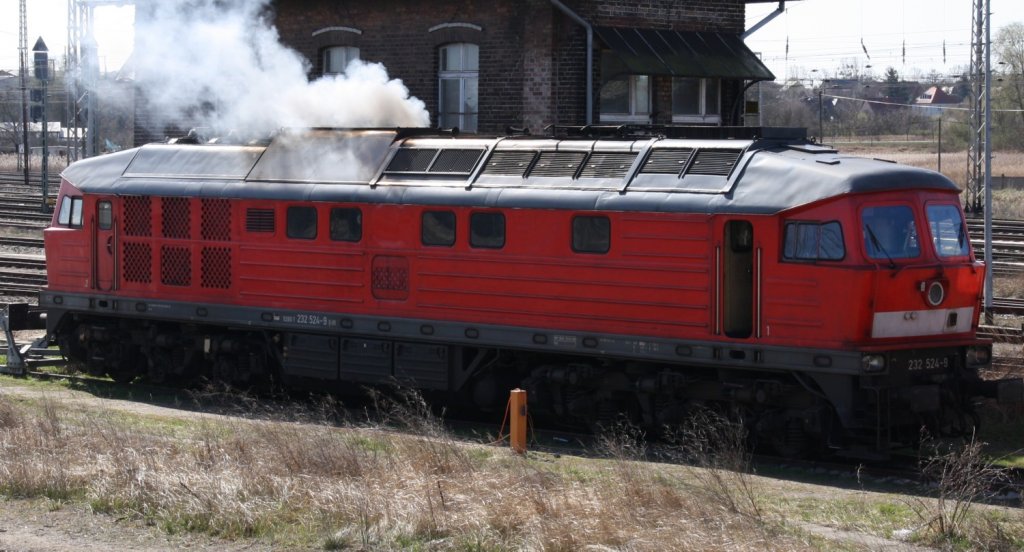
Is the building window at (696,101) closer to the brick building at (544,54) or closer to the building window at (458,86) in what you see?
the brick building at (544,54)

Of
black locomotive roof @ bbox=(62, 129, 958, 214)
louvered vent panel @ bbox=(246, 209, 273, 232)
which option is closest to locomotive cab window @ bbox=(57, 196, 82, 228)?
black locomotive roof @ bbox=(62, 129, 958, 214)

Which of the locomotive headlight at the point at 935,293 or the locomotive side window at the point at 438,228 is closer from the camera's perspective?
the locomotive headlight at the point at 935,293

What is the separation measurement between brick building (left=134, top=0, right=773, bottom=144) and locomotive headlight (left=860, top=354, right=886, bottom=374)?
37.4 feet

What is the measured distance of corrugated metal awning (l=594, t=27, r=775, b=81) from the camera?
2448cm

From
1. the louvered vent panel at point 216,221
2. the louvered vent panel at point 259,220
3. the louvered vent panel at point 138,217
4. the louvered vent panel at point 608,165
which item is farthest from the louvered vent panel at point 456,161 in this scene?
the louvered vent panel at point 138,217

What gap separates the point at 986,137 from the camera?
942 inches

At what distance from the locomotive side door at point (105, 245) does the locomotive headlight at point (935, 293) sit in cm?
1147

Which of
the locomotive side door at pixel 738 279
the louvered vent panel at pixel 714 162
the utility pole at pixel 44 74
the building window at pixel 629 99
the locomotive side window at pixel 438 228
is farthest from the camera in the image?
the utility pole at pixel 44 74

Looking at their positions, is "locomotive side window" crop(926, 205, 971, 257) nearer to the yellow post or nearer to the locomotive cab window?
the yellow post

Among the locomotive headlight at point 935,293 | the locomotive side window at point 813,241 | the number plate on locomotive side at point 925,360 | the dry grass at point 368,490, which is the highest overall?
the locomotive side window at point 813,241

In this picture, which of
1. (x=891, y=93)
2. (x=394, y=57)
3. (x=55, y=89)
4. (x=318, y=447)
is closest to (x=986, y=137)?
(x=394, y=57)

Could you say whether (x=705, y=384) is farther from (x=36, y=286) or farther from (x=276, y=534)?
(x=36, y=286)

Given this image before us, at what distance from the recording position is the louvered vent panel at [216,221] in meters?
18.8

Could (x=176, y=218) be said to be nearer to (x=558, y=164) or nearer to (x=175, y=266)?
(x=175, y=266)
